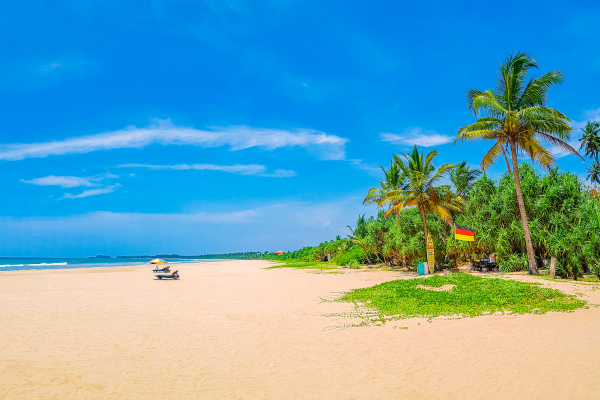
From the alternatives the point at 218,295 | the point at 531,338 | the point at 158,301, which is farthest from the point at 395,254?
the point at 531,338

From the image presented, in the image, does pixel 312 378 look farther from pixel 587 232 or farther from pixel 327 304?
pixel 587 232

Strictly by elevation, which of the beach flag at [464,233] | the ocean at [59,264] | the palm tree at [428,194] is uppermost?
the palm tree at [428,194]

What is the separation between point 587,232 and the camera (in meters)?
15.8

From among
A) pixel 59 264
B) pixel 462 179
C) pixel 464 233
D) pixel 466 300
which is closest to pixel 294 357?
pixel 466 300

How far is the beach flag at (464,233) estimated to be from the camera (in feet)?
66.0

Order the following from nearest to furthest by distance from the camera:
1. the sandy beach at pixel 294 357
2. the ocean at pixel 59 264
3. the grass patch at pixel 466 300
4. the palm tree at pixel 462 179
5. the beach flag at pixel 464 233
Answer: the sandy beach at pixel 294 357, the grass patch at pixel 466 300, the beach flag at pixel 464 233, the palm tree at pixel 462 179, the ocean at pixel 59 264

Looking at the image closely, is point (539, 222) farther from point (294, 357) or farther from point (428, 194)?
point (294, 357)

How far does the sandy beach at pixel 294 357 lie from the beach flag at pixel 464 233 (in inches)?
371

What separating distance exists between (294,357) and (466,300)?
6.61 m

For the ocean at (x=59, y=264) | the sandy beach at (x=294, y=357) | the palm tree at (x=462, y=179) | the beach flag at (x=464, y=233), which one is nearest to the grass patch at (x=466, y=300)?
the sandy beach at (x=294, y=357)

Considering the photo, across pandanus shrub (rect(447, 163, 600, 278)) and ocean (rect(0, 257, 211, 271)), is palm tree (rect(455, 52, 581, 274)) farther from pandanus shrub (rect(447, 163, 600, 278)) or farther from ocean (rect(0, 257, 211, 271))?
ocean (rect(0, 257, 211, 271))

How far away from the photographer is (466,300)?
10.9 meters

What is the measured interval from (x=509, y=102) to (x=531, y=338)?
16058mm

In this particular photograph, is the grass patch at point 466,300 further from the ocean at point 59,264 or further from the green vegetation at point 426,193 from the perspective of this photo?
the ocean at point 59,264
